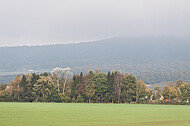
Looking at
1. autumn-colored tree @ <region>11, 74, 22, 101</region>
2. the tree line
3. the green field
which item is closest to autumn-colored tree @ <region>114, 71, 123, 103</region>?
the tree line

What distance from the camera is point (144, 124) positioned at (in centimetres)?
1848

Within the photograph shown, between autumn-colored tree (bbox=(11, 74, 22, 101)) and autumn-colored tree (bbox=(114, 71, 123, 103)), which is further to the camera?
autumn-colored tree (bbox=(11, 74, 22, 101))

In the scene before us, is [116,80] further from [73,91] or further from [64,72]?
[64,72]

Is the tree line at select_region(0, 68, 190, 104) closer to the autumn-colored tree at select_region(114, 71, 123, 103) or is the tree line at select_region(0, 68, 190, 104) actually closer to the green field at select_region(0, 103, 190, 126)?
the autumn-colored tree at select_region(114, 71, 123, 103)

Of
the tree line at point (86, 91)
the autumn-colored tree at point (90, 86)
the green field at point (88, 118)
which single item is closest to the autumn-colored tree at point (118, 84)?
the tree line at point (86, 91)

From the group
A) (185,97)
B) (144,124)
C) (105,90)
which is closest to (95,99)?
(105,90)

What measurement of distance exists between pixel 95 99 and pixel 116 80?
7422 mm

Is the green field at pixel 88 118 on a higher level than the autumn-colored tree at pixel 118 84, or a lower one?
lower

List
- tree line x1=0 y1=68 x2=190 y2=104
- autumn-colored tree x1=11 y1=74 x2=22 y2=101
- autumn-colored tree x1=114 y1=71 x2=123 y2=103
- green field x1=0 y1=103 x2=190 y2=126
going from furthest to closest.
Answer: autumn-colored tree x1=11 y1=74 x2=22 y2=101
autumn-colored tree x1=114 y1=71 x2=123 y2=103
tree line x1=0 y1=68 x2=190 y2=104
green field x1=0 y1=103 x2=190 y2=126

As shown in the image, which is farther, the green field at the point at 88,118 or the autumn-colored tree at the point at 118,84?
the autumn-colored tree at the point at 118,84

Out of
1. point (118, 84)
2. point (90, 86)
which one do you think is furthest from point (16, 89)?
point (118, 84)

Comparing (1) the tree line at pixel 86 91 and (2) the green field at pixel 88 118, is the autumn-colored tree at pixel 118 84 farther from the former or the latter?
(2) the green field at pixel 88 118

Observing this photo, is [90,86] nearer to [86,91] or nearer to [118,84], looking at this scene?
[86,91]

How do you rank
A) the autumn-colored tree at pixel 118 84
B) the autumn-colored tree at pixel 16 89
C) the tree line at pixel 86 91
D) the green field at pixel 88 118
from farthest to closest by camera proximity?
1. the autumn-colored tree at pixel 16 89
2. the autumn-colored tree at pixel 118 84
3. the tree line at pixel 86 91
4. the green field at pixel 88 118
